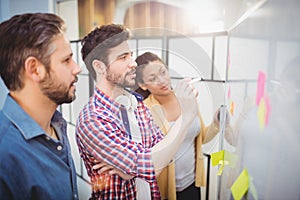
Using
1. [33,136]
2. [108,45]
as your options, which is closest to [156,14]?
[108,45]

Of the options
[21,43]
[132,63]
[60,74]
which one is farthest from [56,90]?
[132,63]

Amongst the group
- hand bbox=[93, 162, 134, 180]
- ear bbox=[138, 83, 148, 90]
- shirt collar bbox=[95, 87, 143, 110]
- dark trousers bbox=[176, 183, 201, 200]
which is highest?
ear bbox=[138, 83, 148, 90]

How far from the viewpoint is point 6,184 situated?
738mm

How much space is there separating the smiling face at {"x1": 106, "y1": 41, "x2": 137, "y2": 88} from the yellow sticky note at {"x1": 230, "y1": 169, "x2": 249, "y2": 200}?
19.6 inches

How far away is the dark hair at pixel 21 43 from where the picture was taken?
734mm

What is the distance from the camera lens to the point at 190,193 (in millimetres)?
1111

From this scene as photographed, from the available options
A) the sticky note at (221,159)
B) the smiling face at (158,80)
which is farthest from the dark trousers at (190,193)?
the smiling face at (158,80)

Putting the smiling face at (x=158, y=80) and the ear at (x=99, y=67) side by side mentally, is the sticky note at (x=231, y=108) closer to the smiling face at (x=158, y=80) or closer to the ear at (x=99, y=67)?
the smiling face at (x=158, y=80)

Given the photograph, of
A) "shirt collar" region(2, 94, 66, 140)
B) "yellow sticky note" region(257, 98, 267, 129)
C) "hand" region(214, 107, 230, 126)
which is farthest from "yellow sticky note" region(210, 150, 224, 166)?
"shirt collar" region(2, 94, 66, 140)

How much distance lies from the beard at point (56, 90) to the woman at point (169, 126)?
25 cm

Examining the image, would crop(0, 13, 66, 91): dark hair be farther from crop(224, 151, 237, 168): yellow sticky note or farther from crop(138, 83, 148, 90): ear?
crop(224, 151, 237, 168): yellow sticky note

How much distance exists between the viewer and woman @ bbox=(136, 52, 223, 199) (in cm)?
95

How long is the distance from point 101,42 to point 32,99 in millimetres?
295

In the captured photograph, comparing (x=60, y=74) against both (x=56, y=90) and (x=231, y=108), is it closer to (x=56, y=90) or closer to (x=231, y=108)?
(x=56, y=90)
